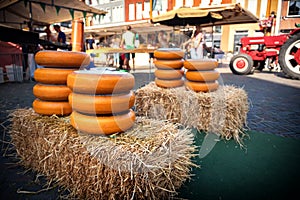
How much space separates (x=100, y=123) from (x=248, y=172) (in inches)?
53.9

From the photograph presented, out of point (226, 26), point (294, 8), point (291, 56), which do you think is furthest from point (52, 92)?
point (226, 26)

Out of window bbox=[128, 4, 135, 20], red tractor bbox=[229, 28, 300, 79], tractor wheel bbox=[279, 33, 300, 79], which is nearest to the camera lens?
tractor wheel bbox=[279, 33, 300, 79]

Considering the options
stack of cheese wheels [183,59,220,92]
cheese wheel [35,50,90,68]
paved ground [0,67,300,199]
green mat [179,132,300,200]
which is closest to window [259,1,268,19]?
paved ground [0,67,300,199]

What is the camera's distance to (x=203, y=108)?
2.56 m

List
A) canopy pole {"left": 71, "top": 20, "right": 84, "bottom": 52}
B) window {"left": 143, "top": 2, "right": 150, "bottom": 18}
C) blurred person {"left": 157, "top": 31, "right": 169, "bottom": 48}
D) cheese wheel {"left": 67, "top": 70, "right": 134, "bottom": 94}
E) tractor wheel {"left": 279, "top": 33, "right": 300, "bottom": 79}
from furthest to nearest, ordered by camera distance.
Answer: window {"left": 143, "top": 2, "right": 150, "bottom": 18} → blurred person {"left": 157, "top": 31, "right": 169, "bottom": 48} → tractor wheel {"left": 279, "top": 33, "right": 300, "bottom": 79} → canopy pole {"left": 71, "top": 20, "right": 84, "bottom": 52} → cheese wheel {"left": 67, "top": 70, "right": 134, "bottom": 94}

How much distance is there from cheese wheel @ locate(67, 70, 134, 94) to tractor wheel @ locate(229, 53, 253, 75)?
8.29 metres

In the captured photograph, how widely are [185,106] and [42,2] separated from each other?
677cm

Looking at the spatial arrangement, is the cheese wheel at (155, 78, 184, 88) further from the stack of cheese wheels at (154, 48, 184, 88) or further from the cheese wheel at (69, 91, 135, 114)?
the cheese wheel at (69, 91, 135, 114)

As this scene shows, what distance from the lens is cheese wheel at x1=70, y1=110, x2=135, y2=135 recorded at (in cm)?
129

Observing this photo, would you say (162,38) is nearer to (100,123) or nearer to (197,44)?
(197,44)

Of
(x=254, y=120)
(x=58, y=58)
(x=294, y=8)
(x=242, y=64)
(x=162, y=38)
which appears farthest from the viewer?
(x=294, y=8)

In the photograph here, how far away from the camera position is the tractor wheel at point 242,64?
8328 mm

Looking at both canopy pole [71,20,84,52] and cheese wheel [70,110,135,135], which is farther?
canopy pole [71,20,84,52]

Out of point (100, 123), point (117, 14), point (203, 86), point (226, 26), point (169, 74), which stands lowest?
point (100, 123)
